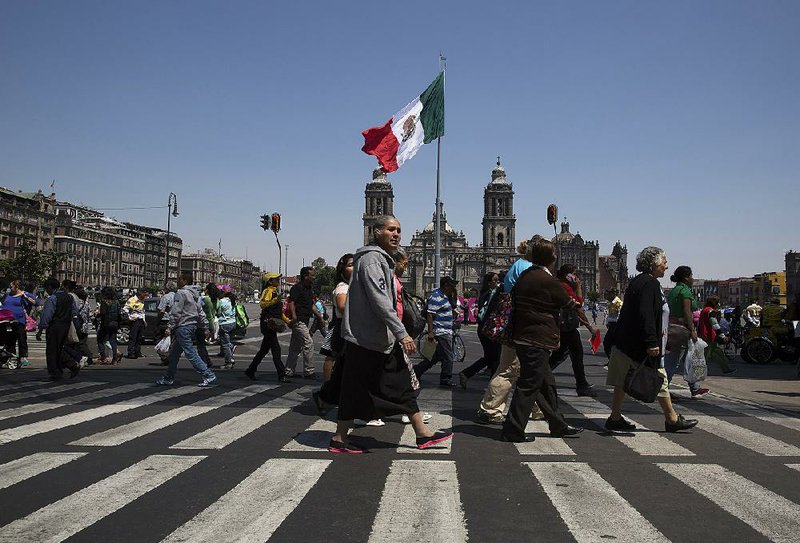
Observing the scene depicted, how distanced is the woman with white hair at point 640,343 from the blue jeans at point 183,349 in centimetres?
600

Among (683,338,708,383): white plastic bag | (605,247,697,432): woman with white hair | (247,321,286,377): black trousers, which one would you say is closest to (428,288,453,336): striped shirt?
(247,321,286,377): black trousers

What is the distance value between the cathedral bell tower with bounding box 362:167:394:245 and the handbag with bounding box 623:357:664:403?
147435 mm

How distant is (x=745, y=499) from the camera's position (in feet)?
14.5

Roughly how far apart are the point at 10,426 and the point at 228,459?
8.87 ft

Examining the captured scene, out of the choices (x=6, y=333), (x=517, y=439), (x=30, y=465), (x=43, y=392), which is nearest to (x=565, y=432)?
(x=517, y=439)

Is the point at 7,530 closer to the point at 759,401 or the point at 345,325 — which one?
the point at 345,325

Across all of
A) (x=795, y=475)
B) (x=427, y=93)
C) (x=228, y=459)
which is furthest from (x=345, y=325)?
(x=427, y=93)

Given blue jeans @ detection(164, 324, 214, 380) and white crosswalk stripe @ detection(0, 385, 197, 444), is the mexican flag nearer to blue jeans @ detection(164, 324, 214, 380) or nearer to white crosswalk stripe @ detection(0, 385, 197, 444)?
blue jeans @ detection(164, 324, 214, 380)

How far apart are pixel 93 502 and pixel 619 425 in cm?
Result: 462

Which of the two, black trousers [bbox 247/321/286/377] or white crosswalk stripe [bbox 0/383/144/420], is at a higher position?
black trousers [bbox 247/321/286/377]

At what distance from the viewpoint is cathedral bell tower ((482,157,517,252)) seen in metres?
156

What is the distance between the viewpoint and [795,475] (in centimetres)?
507

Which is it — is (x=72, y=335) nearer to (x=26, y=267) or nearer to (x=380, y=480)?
(x=380, y=480)

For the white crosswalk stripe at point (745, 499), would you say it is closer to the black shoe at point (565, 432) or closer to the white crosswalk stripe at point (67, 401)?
the black shoe at point (565, 432)
